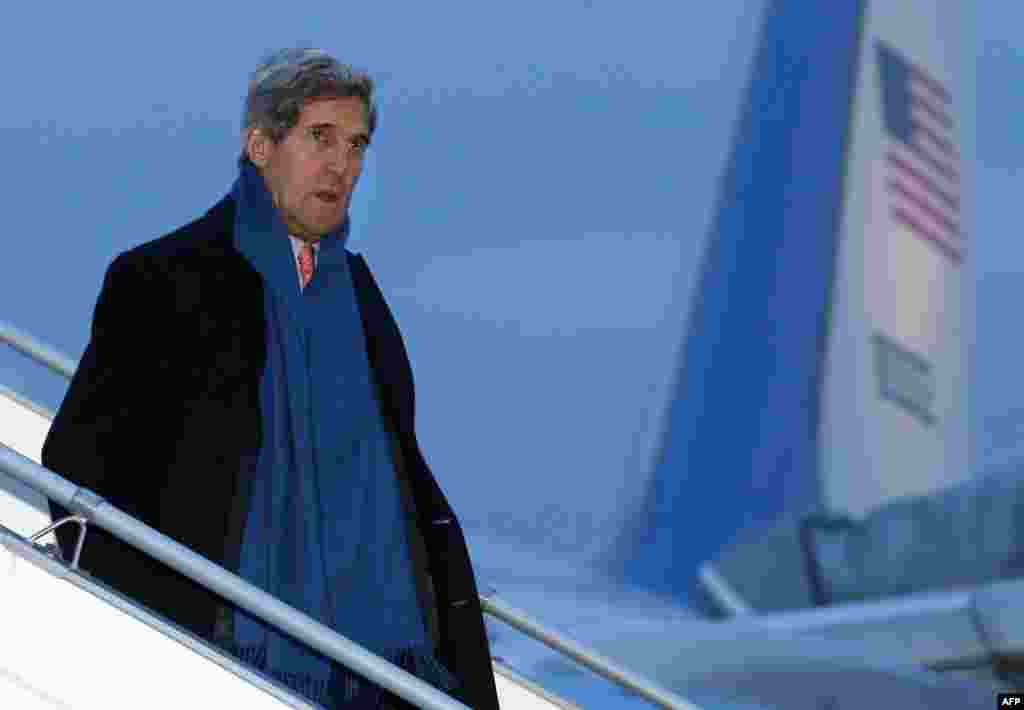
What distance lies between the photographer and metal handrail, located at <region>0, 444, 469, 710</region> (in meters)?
1.98

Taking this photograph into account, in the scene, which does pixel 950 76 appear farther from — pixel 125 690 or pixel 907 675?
pixel 125 690

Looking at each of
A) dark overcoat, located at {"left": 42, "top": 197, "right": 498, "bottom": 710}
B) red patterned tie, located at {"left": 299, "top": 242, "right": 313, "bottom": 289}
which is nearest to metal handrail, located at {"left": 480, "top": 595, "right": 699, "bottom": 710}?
dark overcoat, located at {"left": 42, "top": 197, "right": 498, "bottom": 710}

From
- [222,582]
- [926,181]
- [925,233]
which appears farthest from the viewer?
[926,181]

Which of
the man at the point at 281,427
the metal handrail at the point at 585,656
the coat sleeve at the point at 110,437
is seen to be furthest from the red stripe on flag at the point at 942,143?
the coat sleeve at the point at 110,437

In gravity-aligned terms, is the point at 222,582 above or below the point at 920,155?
below

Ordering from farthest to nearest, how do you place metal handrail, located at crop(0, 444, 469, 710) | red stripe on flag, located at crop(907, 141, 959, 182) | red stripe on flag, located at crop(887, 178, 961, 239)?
red stripe on flag, located at crop(907, 141, 959, 182) < red stripe on flag, located at crop(887, 178, 961, 239) < metal handrail, located at crop(0, 444, 469, 710)

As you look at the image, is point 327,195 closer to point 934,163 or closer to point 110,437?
point 110,437

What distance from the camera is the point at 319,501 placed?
2160 millimetres

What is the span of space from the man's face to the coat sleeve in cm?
25

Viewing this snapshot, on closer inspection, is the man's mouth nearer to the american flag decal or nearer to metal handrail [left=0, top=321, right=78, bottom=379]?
metal handrail [left=0, top=321, right=78, bottom=379]

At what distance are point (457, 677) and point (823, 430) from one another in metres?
15.3

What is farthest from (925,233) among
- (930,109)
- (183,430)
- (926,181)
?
(183,430)

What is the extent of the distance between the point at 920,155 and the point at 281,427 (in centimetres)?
1709

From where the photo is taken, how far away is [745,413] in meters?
18.2
